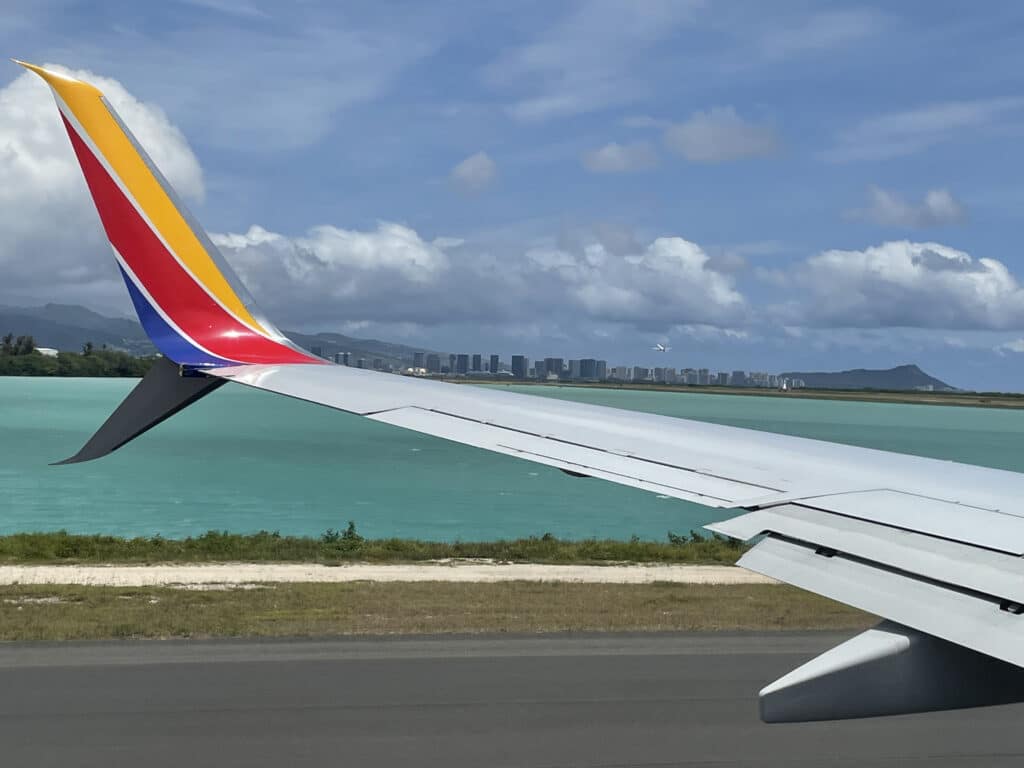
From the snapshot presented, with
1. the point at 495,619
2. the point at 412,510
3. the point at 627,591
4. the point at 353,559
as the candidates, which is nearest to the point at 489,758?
the point at 495,619

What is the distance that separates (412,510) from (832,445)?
3939cm

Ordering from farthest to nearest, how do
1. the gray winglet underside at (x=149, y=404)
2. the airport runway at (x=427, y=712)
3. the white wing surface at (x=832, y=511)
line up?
the airport runway at (x=427, y=712) < the gray winglet underside at (x=149, y=404) < the white wing surface at (x=832, y=511)

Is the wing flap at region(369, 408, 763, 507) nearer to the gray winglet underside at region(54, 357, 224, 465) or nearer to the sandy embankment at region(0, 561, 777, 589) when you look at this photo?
the gray winglet underside at region(54, 357, 224, 465)

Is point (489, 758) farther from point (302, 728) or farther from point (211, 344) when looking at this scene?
point (211, 344)

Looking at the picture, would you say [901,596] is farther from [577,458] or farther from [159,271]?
[159,271]

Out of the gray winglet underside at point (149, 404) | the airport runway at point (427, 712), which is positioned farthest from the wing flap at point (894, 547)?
the airport runway at point (427, 712)

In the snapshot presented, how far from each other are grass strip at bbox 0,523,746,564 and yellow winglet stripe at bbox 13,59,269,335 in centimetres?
1445

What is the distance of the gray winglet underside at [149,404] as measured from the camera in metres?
4.86

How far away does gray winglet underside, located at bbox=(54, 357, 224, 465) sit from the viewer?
191 inches

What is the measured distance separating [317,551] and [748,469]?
56.7 ft

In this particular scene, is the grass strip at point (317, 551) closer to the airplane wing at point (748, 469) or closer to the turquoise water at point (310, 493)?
the turquoise water at point (310, 493)

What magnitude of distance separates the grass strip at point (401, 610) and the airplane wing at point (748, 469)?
6031mm

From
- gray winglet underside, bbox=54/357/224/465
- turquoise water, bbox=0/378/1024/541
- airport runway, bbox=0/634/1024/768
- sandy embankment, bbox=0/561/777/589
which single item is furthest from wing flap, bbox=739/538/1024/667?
turquoise water, bbox=0/378/1024/541

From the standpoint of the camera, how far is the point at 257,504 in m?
45.4
